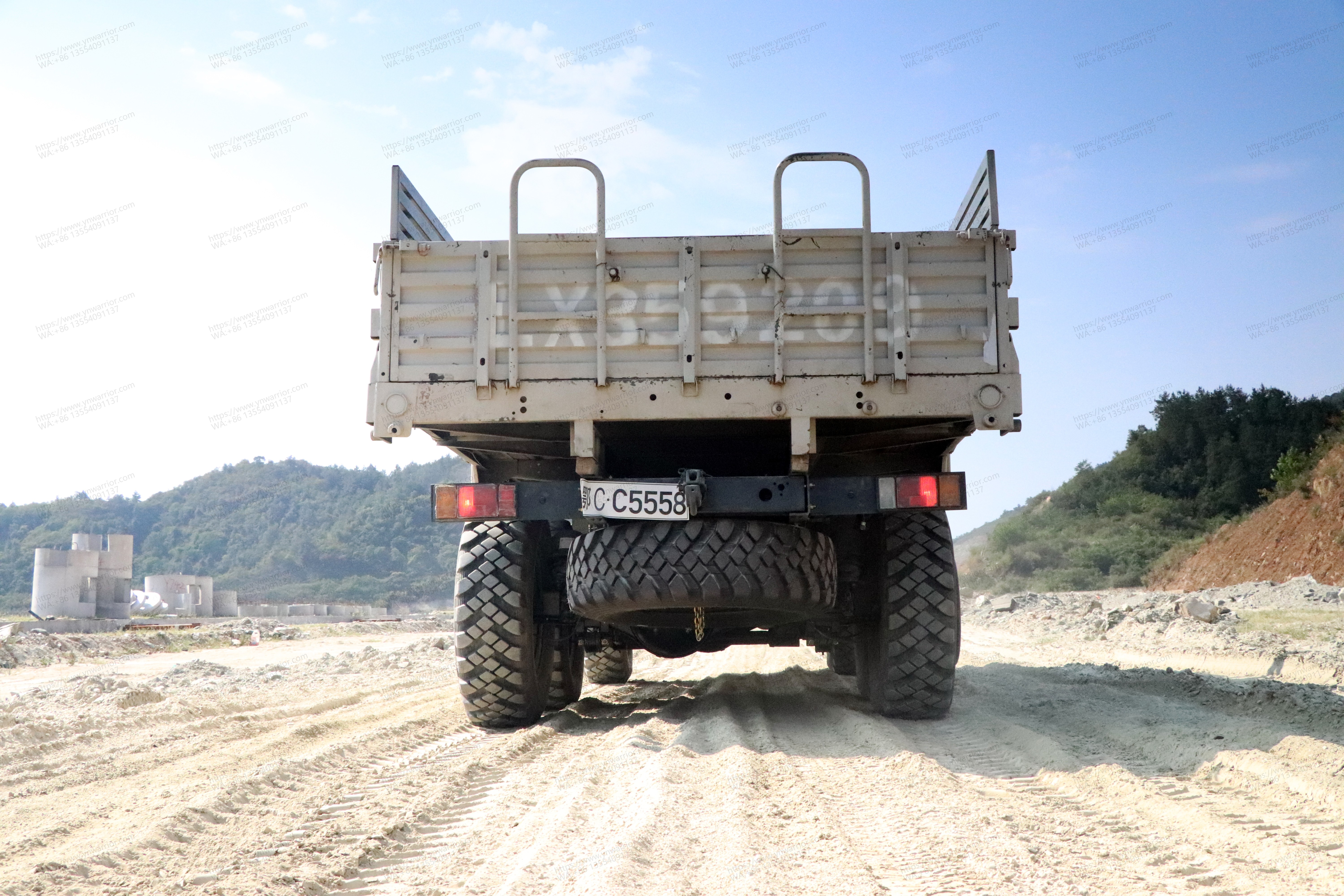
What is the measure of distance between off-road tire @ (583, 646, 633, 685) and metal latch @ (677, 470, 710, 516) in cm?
425

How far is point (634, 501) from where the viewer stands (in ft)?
17.9

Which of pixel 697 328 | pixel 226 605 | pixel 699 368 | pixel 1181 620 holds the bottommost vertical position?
pixel 226 605

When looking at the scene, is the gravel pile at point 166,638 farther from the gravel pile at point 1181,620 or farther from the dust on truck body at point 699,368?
the gravel pile at point 1181,620

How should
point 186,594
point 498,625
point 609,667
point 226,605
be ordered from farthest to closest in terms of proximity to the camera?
point 226,605 → point 186,594 → point 609,667 → point 498,625

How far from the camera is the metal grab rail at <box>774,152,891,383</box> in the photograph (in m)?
5.45

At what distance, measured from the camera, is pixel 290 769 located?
4.77m

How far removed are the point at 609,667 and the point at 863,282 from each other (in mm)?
5398

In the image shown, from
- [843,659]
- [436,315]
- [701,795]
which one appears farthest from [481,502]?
[843,659]

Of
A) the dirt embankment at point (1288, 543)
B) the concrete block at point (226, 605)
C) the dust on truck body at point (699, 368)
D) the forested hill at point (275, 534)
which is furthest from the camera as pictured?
the forested hill at point (275, 534)

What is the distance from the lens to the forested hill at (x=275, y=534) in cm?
7669

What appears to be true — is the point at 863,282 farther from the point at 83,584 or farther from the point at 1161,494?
the point at 1161,494

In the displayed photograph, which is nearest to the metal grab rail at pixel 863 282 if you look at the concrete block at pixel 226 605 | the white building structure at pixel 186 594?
the white building structure at pixel 186 594

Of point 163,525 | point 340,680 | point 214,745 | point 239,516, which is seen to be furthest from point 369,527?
point 214,745

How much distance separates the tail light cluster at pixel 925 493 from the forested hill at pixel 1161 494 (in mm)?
27467
